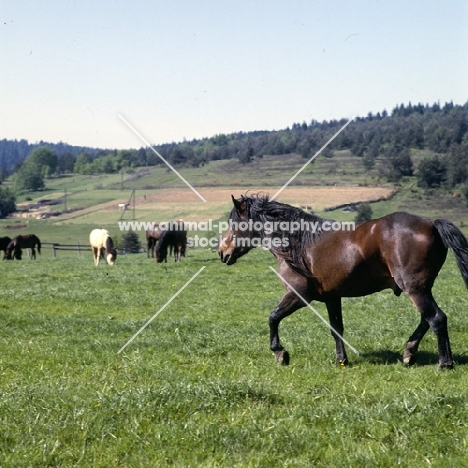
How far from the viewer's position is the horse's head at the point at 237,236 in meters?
9.38

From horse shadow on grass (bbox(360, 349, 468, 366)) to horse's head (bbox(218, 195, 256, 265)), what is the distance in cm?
233

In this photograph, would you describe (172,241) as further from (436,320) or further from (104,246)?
(436,320)

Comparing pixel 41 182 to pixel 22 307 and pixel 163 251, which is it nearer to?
pixel 163 251

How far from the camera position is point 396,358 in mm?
9008

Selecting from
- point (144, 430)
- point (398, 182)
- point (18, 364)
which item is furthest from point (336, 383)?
point (398, 182)

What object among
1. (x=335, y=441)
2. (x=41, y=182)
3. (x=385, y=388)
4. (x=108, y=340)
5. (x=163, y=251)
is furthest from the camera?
(x=41, y=182)

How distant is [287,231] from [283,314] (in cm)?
116

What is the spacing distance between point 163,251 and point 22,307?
13.7 metres

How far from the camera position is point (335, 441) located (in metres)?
5.27

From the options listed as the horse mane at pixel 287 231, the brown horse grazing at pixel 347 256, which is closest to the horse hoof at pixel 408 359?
the brown horse grazing at pixel 347 256

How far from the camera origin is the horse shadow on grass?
28.0ft

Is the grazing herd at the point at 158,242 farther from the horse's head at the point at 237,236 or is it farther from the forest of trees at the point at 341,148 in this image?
the forest of trees at the point at 341,148

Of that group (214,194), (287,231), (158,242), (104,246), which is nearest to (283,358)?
(287,231)

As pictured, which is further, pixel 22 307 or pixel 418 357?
pixel 22 307
